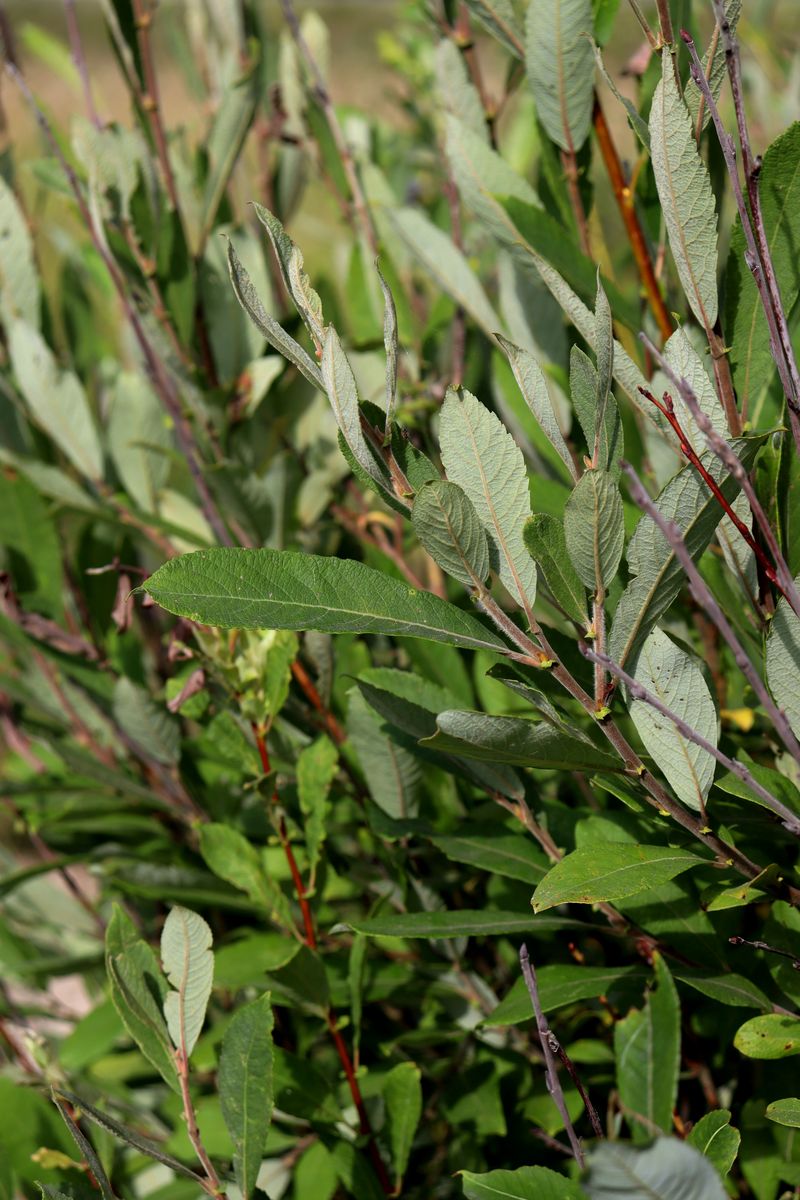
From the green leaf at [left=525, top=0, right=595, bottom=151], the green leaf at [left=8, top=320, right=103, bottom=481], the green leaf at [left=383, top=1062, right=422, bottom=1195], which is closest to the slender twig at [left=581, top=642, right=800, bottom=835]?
the green leaf at [left=383, top=1062, right=422, bottom=1195]

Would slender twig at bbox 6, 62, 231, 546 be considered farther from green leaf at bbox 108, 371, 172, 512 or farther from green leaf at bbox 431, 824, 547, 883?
green leaf at bbox 431, 824, 547, 883

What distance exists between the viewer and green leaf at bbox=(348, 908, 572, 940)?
2.29ft

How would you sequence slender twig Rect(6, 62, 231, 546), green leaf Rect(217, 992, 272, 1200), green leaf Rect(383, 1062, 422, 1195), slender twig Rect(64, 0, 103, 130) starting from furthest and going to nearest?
1. slender twig Rect(64, 0, 103, 130)
2. slender twig Rect(6, 62, 231, 546)
3. green leaf Rect(383, 1062, 422, 1195)
4. green leaf Rect(217, 992, 272, 1200)

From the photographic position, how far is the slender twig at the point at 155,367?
0.96m

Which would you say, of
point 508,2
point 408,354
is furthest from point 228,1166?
point 508,2

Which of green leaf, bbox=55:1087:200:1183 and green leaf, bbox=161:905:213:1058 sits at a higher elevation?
green leaf, bbox=161:905:213:1058

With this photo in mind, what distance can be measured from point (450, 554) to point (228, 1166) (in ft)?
1.74

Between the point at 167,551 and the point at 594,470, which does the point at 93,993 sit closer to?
the point at 167,551

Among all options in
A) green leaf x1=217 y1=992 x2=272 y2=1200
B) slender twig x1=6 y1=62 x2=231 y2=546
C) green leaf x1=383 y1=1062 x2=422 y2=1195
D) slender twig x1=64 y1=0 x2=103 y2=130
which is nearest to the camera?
green leaf x1=217 y1=992 x2=272 y2=1200

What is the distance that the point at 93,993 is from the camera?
134 cm

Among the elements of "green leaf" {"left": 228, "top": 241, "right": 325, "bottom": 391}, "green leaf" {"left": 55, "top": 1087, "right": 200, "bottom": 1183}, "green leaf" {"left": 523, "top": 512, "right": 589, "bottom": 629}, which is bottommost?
"green leaf" {"left": 55, "top": 1087, "right": 200, "bottom": 1183}

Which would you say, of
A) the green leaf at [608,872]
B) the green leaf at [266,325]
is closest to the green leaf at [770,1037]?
the green leaf at [608,872]

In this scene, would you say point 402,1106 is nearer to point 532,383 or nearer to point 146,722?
point 146,722

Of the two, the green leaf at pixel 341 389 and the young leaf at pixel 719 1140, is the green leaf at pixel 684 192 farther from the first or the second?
the young leaf at pixel 719 1140
